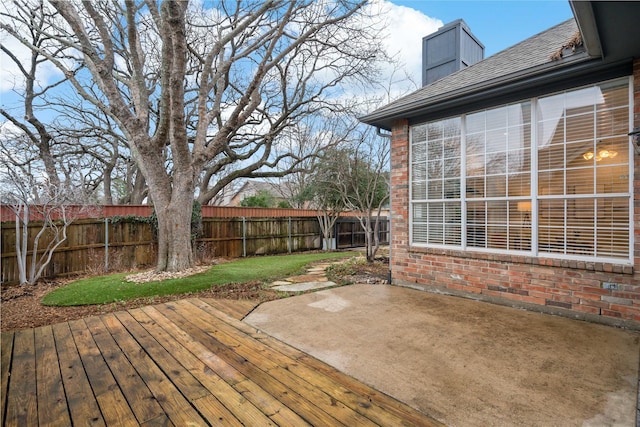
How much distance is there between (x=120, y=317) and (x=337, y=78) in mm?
10080

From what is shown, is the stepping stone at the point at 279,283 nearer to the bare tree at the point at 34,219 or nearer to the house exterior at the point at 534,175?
the house exterior at the point at 534,175

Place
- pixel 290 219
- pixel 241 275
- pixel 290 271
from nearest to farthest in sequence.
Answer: pixel 241 275 < pixel 290 271 < pixel 290 219

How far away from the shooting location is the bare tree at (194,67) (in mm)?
6730

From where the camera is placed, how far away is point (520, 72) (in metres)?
4.18

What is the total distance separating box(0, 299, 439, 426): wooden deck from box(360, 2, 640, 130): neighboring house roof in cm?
367

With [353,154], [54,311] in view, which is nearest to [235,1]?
[353,154]

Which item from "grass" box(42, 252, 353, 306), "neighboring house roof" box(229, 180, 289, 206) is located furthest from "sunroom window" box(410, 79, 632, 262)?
"neighboring house roof" box(229, 180, 289, 206)

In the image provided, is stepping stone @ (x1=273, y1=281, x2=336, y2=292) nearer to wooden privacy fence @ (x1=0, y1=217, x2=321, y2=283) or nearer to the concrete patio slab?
the concrete patio slab

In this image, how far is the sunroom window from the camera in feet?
12.7

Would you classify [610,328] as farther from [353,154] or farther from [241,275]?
[353,154]

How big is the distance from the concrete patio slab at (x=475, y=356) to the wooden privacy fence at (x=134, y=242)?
20.0 feet

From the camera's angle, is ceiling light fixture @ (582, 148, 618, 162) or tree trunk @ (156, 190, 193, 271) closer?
ceiling light fixture @ (582, 148, 618, 162)

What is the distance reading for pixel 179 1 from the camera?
5910mm

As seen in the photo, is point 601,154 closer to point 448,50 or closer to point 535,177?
point 535,177
